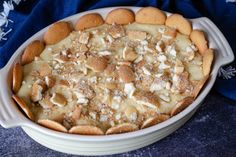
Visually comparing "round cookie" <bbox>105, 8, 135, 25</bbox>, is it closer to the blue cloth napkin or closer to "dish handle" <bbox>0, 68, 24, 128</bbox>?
the blue cloth napkin

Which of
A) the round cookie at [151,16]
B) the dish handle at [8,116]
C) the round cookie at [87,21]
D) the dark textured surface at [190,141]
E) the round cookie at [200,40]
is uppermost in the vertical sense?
the dish handle at [8,116]

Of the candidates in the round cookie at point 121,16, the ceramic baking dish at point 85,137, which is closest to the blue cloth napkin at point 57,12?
the round cookie at point 121,16

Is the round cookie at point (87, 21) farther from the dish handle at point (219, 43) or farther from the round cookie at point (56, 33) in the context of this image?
the dish handle at point (219, 43)

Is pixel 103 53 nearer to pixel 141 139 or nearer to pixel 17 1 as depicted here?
pixel 141 139

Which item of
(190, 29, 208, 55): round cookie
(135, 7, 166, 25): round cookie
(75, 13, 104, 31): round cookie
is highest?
(75, 13, 104, 31): round cookie

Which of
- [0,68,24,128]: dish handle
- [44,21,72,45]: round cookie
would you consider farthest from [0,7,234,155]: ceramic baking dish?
[44,21,72,45]: round cookie
